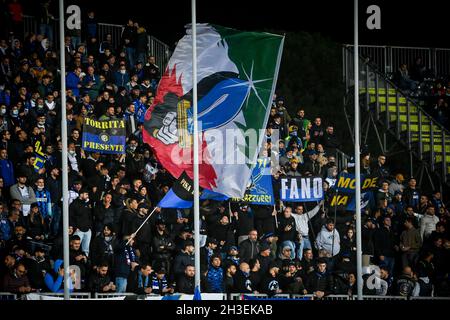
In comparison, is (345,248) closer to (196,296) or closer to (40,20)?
(196,296)

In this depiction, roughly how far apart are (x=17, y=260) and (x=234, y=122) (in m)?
5.12

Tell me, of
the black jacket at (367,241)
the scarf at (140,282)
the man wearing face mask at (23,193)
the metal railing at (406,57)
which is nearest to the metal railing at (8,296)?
the scarf at (140,282)

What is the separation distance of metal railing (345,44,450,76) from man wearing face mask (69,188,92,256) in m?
13.3

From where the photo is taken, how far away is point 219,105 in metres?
26.6

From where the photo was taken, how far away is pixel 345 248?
91.1ft

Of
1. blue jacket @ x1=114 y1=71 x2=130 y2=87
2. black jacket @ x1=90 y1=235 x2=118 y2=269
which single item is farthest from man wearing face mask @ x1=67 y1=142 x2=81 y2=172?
blue jacket @ x1=114 y1=71 x2=130 y2=87

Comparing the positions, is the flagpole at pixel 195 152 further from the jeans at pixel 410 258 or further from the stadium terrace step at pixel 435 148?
the stadium terrace step at pixel 435 148

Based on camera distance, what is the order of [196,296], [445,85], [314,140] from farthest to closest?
[445,85], [314,140], [196,296]

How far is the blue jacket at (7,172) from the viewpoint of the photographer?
2667 centimetres

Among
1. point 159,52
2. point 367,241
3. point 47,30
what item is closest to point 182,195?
point 367,241

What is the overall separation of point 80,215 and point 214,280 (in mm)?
2887

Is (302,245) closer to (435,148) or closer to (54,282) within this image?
(54,282)

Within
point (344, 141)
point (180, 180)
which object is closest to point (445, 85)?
point (344, 141)

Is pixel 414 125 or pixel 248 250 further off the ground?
pixel 414 125
